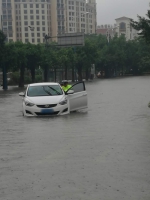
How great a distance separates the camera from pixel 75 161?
28.0 ft

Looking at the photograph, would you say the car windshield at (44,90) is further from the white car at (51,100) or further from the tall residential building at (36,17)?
the tall residential building at (36,17)

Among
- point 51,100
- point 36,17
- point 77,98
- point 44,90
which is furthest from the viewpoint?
point 36,17

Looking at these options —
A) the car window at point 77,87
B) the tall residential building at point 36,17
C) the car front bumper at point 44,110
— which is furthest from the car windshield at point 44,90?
the tall residential building at point 36,17

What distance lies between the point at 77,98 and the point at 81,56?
210ft

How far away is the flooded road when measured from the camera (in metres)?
6.36

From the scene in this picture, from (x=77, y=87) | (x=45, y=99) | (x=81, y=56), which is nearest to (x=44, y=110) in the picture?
(x=45, y=99)

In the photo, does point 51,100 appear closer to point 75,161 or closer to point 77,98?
point 77,98

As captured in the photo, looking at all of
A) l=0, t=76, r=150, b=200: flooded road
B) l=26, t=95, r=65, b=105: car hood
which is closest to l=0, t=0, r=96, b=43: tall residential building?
l=26, t=95, r=65, b=105: car hood

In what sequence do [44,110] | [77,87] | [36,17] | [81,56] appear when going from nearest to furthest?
[44,110] < [77,87] < [81,56] < [36,17]

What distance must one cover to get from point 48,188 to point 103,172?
1.33m

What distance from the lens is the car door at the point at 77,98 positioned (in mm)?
18969

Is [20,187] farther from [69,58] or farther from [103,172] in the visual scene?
[69,58]

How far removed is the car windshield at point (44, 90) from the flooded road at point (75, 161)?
3.60 m

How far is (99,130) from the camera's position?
1342cm
